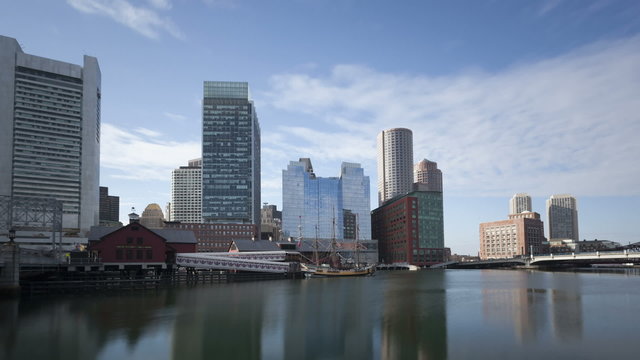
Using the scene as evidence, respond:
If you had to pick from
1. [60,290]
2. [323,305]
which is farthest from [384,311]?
[60,290]

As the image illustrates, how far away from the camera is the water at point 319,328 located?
36750 mm

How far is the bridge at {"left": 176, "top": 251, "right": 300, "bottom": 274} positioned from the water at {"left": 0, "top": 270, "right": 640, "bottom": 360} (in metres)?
38.2

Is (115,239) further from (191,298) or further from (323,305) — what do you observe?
(323,305)

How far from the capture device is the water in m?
36.8

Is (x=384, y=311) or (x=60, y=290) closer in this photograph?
(x=384, y=311)

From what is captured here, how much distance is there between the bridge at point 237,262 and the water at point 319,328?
3819 cm

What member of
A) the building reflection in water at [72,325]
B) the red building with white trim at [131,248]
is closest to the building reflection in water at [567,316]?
the building reflection in water at [72,325]

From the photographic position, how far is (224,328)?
46656 mm

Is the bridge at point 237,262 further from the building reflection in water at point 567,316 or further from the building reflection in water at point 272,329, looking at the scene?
the building reflection in water at point 567,316

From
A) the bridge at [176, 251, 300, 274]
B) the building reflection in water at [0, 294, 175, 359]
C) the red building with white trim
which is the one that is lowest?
the building reflection in water at [0, 294, 175, 359]

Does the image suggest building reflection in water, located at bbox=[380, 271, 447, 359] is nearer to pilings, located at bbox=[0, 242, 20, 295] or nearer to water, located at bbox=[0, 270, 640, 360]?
water, located at bbox=[0, 270, 640, 360]

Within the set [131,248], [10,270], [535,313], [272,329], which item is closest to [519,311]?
[535,313]

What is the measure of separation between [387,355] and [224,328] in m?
17.5

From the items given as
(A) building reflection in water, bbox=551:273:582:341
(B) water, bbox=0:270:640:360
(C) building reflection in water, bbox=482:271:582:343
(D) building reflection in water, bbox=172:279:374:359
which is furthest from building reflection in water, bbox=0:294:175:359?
(A) building reflection in water, bbox=551:273:582:341
